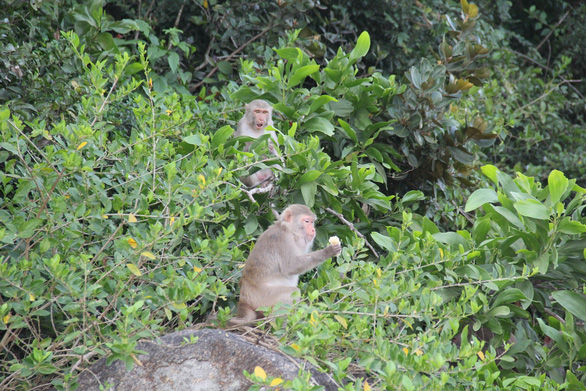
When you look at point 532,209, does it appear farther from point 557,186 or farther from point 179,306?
point 179,306

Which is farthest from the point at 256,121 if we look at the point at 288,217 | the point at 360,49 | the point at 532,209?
the point at 532,209

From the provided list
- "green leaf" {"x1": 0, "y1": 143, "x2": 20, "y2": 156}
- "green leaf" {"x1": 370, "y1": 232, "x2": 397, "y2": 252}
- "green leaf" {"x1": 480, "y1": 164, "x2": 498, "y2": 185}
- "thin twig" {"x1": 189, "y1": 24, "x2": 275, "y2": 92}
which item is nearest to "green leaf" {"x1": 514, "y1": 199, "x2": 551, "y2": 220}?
"green leaf" {"x1": 480, "y1": 164, "x2": 498, "y2": 185}

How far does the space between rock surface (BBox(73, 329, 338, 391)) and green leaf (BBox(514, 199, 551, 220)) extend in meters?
1.61

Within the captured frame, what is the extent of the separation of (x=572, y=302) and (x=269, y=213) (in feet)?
6.57

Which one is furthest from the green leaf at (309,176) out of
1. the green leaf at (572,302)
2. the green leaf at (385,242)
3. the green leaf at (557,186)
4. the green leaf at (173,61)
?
the green leaf at (173,61)

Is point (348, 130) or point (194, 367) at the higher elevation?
point (348, 130)

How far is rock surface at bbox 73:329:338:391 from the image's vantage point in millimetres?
2873

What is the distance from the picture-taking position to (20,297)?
299cm

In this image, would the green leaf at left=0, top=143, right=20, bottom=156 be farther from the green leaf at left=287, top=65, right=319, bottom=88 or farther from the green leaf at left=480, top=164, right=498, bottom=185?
A: the green leaf at left=480, top=164, right=498, bottom=185

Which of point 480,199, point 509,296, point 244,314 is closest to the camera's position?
point 244,314

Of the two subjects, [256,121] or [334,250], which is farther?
[256,121]

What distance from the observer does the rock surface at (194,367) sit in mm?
2873

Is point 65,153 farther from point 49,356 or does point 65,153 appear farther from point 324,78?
point 324,78

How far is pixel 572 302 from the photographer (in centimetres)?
379
